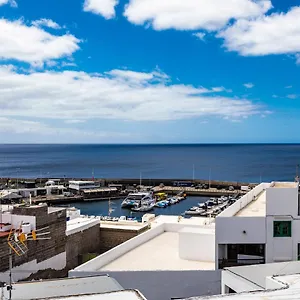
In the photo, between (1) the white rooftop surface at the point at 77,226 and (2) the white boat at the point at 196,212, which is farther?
(2) the white boat at the point at 196,212

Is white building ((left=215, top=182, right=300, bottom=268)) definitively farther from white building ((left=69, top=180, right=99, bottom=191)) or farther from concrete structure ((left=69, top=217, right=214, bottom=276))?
white building ((left=69, top=180, right=99, bottom=191))

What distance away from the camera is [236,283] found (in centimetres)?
764

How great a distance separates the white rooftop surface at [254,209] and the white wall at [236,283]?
2804mm

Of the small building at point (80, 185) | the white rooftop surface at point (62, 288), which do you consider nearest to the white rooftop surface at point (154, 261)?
the white rooftop surface at point (62, 288)

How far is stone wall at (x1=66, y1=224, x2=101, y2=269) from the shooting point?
1530 cm

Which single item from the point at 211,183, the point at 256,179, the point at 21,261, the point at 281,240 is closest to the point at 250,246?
the point at 281,240

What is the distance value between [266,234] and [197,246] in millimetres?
2256

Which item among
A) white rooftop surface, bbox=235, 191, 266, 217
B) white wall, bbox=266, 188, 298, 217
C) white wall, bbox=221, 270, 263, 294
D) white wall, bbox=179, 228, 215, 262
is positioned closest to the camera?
white wall, bbox=221, 270, 263, 294

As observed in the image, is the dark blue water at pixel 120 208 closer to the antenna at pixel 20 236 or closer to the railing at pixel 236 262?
the antenna at pixel 20 236

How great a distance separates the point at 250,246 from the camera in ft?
32.5

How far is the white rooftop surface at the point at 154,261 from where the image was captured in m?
10.7

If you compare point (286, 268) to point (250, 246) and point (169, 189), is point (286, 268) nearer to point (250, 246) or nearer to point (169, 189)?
point (250, 246)

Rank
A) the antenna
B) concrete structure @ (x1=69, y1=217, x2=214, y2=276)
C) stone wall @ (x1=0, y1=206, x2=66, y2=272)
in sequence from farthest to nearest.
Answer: stone wall @ (x1=0, y1=206, x2=66, y2=272)
the antenna
concrete structure @ (x1=69, y1=217, x2=214, y2=276)

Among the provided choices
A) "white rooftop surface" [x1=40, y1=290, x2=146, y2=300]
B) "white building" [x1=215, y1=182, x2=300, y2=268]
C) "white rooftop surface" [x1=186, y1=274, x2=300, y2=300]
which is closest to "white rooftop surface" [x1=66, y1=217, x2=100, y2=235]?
"white building" [x1=215, y1=182, x2=300, y2=268]
